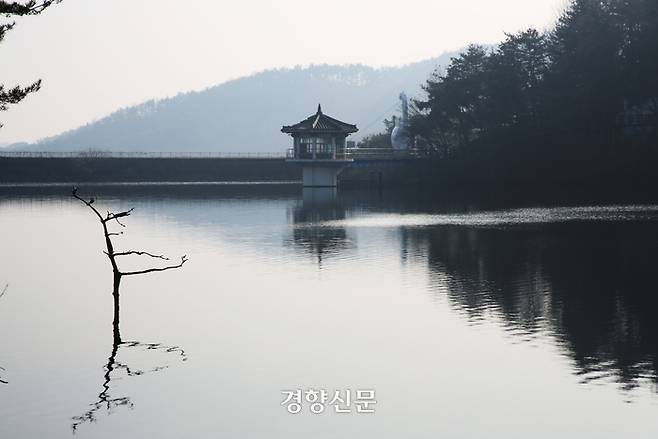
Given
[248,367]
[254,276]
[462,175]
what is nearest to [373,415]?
[248,367]

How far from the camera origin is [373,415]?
1661 centimetres

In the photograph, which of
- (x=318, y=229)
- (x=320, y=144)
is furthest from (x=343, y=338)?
(x=320, y=144)

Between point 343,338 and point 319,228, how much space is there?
31.5m

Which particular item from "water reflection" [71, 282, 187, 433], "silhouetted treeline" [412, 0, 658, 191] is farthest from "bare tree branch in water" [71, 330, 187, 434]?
"silhouetted treeline" [412, 0, 658, 191]

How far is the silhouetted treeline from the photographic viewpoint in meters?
78.8

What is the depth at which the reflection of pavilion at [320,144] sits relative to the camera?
4222 inches

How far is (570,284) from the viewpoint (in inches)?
1193

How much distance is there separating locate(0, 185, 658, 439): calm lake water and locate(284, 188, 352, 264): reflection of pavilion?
0.42 m

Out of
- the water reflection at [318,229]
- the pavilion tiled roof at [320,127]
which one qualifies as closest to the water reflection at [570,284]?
the water reflection at [318,229]

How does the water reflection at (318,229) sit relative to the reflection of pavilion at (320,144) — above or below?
below

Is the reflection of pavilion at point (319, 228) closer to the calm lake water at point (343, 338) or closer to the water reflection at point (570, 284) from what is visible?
the calm lake water at point (343, 338)

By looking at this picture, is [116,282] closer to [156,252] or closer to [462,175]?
[156,252]

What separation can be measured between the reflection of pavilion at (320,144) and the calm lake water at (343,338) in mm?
61049

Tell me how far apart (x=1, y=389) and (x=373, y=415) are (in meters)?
7.31
